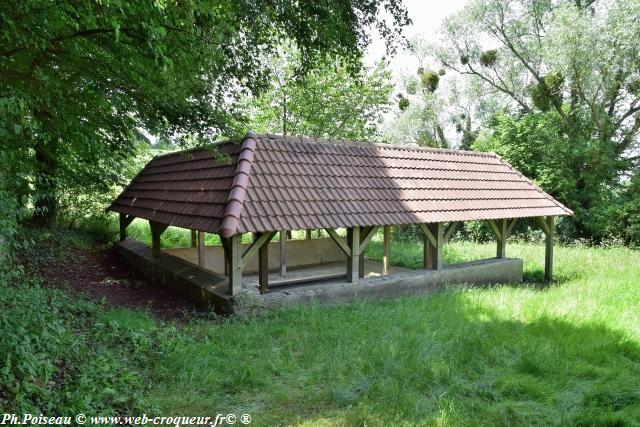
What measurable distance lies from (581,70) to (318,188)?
14.9m

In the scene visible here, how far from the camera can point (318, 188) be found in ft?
24.8

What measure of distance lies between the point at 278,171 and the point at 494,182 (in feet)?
20.1

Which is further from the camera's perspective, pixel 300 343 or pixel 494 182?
pixel 494 182

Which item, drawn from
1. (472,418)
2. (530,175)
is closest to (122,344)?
(472,418)

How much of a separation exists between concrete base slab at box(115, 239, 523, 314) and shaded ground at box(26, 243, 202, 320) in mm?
222

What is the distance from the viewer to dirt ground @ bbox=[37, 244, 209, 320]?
6.98 metres

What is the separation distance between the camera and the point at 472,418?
3.44m

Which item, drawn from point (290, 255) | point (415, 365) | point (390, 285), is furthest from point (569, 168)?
point (415, 365)

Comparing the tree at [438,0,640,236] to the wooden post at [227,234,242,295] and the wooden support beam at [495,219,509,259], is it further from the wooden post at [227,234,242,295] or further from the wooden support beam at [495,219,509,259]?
the wooden post at [227,234,242,295]

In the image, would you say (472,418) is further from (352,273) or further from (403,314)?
(352,273)

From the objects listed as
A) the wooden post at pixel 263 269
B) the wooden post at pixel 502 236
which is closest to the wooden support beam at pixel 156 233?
the wooden post at pixel 263 269

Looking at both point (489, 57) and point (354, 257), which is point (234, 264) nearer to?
point (354, 257)

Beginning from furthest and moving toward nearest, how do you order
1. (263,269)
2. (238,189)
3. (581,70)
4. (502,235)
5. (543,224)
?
(581,70) < (543,224) < (502,235) < (263,269) < (238,189)

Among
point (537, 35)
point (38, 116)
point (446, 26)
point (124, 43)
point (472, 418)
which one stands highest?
point (446, 26)
